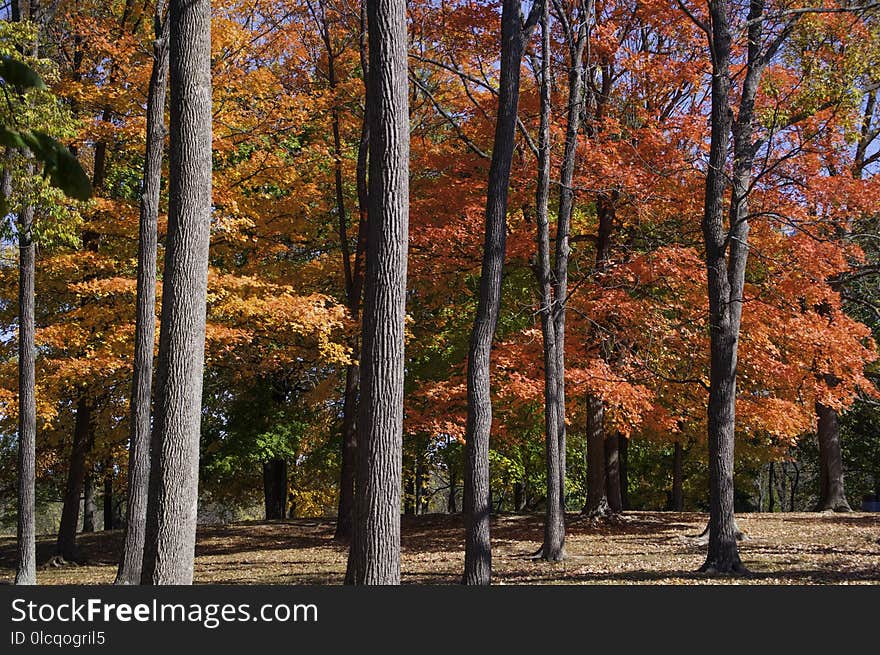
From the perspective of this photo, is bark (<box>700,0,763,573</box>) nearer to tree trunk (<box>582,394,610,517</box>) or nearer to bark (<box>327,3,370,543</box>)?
tree trunk (<box>582,394,610,517</box>)

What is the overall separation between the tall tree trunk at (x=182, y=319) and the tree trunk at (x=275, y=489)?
21209mm

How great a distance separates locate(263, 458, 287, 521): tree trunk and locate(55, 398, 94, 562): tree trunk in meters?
10.3

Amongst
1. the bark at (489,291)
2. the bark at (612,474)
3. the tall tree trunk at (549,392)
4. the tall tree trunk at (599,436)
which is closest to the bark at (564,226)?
the tall tree trunk at (549,392)

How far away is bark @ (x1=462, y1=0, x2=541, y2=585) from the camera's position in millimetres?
10297

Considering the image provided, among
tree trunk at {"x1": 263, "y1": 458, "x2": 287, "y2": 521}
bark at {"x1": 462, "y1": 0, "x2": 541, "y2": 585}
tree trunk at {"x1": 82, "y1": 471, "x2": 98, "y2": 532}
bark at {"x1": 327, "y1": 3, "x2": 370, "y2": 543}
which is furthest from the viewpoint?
tree trunk at {"x1": 82, "y1": 471, "x2": 98, "y2": 532}

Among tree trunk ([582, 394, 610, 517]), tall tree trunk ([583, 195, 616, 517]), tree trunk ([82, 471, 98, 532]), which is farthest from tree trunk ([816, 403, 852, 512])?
tree trunk ([82, 471, 98, 532])

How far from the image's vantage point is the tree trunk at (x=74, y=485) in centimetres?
1741

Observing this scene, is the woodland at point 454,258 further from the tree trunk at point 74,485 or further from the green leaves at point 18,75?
the green leaves at point 18,75

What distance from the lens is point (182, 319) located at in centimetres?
708

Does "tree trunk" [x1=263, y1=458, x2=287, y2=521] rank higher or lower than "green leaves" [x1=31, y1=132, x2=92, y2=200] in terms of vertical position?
lower

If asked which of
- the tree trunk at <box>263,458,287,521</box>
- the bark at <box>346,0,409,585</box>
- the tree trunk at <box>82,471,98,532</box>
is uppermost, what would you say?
the bark at <box>346,0,409,585</box>

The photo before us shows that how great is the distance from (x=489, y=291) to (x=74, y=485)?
1140cm

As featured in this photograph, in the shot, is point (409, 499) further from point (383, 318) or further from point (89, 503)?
point (383, 318)

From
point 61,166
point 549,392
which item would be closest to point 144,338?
point 549,392
